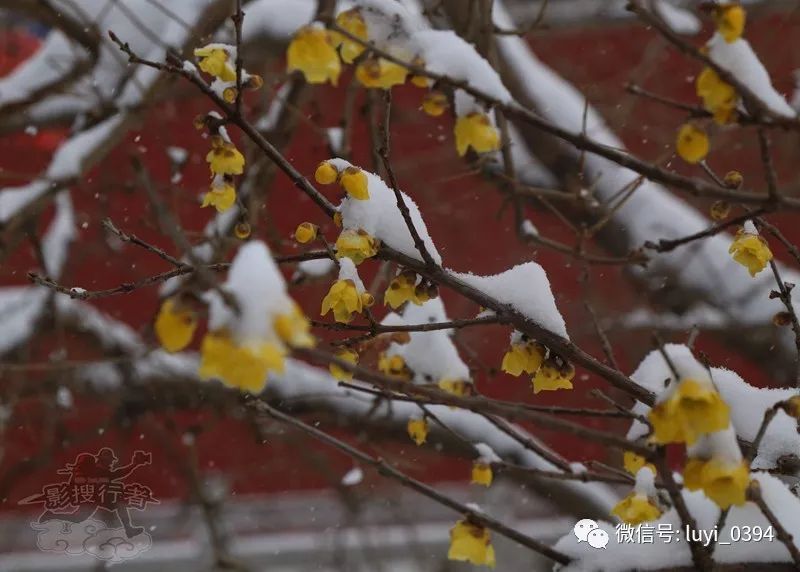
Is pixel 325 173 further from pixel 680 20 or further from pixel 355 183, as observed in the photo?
pixel 680 20

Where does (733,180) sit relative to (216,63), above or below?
below

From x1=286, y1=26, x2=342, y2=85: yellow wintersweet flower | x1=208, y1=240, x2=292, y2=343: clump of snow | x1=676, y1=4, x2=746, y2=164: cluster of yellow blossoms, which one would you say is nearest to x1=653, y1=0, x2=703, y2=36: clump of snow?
x1=676, y1=4, x2=746, y2=164: cluster of yellow blossoms

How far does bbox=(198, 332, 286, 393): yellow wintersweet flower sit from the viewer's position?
0.63 m

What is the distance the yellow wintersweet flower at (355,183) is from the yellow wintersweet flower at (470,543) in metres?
0.53

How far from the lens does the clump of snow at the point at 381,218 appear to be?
1.11 m

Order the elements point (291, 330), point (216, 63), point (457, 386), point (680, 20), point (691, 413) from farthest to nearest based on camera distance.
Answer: point (680, 20) < point (457, 386) < point (216, 63) < point (691, 413) < point (291, 330)

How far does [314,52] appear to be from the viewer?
2.88 ft

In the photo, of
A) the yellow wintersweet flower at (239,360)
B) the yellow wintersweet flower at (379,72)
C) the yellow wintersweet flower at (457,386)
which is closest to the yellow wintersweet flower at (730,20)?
the yellow wintersweet flower at (379,72)

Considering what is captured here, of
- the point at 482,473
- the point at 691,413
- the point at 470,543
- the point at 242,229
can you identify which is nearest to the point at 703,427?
the point at 691,413

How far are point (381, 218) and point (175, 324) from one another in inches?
20.1

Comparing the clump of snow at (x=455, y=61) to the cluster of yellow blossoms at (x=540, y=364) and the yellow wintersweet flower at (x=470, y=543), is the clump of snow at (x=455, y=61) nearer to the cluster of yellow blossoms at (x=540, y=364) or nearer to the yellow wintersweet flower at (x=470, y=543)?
the cluster of yellow blossoms at (x=540, y=364)

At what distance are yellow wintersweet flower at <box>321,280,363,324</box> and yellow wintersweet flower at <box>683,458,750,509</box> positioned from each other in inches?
19.9

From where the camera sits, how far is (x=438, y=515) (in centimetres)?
520

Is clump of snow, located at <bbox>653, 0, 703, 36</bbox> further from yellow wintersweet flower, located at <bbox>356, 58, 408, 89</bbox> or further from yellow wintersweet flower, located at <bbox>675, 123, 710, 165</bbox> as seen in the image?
yellow wintersweet flower, located at <bbox>356, 58, 408, 89</bbox>
